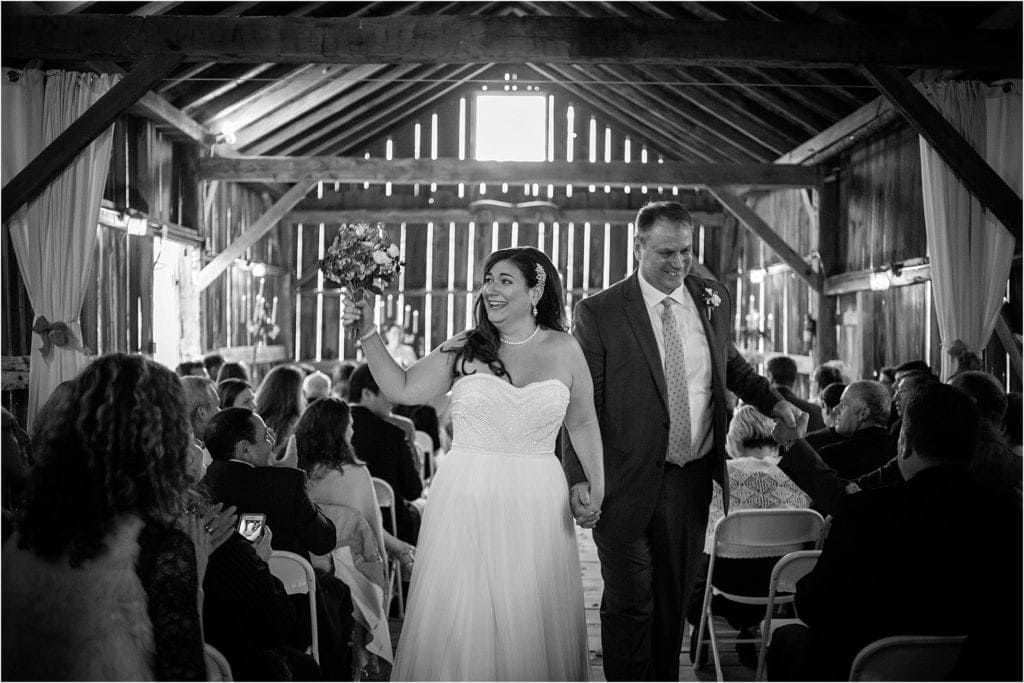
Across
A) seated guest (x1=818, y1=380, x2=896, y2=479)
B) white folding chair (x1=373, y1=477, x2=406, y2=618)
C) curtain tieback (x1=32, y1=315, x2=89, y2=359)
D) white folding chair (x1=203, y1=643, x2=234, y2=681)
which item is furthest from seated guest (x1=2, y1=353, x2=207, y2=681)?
curtain tieback (x1=32, y1=315, x2=89, y2=359)

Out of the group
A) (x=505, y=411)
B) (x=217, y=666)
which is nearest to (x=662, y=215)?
(x=505, y=411)

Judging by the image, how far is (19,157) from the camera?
6887 millimetres

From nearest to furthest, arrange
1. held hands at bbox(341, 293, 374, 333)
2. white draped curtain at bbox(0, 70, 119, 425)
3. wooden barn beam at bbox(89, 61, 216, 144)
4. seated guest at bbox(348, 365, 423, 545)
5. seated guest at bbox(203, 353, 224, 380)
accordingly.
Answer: held hands at bbox(341, 293, 374, 333), seated guest at bbox(348, 365, 423, 545), white draped curtain at bbox(0, 70, 119, 425), wooden barn beam at bbox(89, 61, 216, 144), seated guest at bbox(203, 353, 224, 380)

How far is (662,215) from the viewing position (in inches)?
133

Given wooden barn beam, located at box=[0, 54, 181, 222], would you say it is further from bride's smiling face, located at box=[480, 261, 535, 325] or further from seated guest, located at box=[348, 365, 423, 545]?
bride's smiling face, located at box=[480, 261, 535, 325]

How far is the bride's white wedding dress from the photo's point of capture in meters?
3.15

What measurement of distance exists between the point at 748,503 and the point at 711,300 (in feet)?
3.65

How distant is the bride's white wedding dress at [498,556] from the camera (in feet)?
10.3

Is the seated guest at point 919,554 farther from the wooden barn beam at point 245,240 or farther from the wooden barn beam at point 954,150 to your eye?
the wooden barn beam at point 245,240

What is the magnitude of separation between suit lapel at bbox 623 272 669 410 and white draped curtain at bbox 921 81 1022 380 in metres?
4.81

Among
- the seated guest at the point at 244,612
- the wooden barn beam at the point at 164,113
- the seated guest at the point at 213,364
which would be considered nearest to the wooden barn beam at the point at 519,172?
the wooden barn beam at the point at 164,113

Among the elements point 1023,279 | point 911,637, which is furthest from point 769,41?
point 911,637

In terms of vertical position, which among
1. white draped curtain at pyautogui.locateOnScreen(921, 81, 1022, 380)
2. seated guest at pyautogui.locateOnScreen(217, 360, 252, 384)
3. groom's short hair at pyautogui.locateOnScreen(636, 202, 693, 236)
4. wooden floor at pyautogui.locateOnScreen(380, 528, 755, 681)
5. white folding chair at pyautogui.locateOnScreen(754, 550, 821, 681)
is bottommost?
wooden floor at pyautogui.locateOnScreen(380, 528, 755, 681)

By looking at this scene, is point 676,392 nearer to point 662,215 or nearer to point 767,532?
point 662,215
